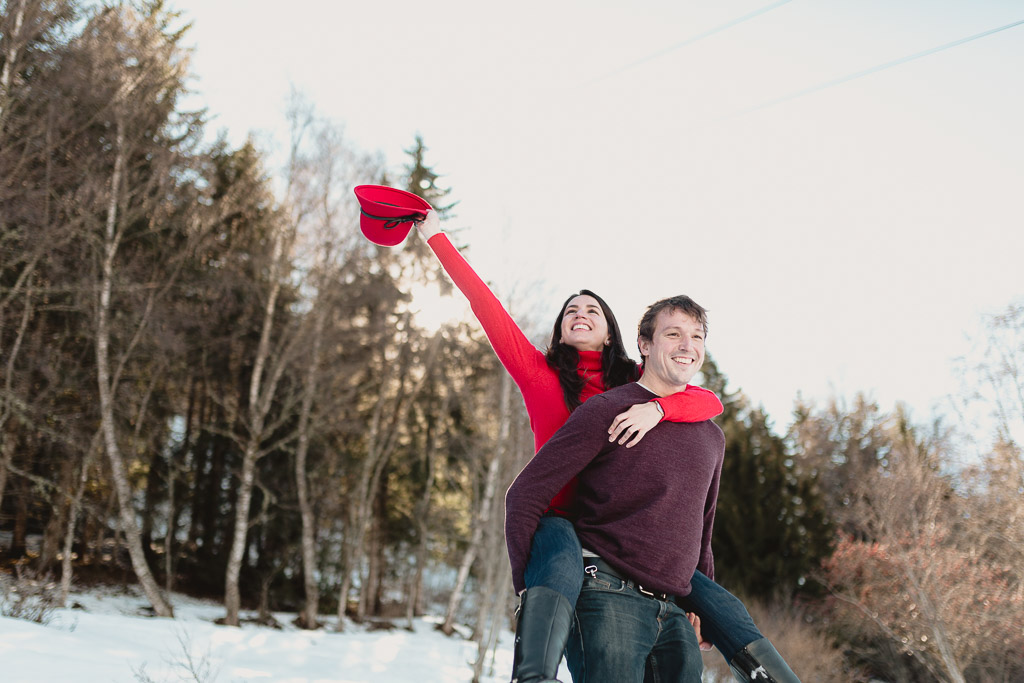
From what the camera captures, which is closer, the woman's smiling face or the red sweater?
the red sweater

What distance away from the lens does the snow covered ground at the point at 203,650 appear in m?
5.91

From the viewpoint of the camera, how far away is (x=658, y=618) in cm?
179

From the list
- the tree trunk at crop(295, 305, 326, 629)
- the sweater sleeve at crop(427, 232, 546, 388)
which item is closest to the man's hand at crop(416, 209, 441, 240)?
the sweater sleeve at crop(427, 232, 546, 388)

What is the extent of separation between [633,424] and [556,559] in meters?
0.40

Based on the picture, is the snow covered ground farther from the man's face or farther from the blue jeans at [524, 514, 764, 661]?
the man's face

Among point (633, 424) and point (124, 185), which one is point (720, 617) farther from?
point (124, 185)

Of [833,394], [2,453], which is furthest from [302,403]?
[833,394]

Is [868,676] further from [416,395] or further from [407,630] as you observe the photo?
[416,395]

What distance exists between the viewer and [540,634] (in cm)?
152

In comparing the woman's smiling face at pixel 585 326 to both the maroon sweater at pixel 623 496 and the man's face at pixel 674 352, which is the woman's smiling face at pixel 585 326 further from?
the maroon sweater at pixel 623 496

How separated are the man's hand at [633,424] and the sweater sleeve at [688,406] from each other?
6cm

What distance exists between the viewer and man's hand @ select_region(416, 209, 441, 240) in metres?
2.40

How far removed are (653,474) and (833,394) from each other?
2691cm

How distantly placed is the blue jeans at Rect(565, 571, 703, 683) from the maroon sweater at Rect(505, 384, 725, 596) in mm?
59
